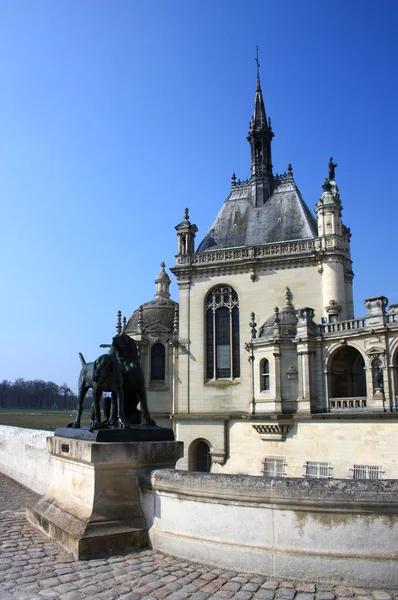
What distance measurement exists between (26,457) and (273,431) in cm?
1567

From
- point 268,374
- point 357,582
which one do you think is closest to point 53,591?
point 357,582

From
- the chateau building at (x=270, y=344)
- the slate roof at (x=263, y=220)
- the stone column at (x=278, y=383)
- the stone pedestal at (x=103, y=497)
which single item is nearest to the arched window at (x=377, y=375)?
the chateau building at (x=270, y=344)

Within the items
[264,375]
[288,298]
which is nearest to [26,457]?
[264,375]

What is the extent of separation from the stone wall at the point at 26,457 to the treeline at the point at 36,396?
433 ft

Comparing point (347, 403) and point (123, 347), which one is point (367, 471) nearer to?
point (347, 403)

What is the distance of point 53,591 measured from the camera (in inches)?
205

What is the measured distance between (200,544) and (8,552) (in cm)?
273

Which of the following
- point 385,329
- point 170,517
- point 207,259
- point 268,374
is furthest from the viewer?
point 207,259

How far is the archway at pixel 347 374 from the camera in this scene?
27516 mm

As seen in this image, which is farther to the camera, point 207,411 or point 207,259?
point 207,259

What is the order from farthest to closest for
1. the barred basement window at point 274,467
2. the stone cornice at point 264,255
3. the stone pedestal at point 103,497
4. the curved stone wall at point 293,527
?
1. the stone cornice at point 264,255
2. the barred basement window at point 274,467
3. the stone pedestal at point 103,497
4. the curved stone wall at point 293,527

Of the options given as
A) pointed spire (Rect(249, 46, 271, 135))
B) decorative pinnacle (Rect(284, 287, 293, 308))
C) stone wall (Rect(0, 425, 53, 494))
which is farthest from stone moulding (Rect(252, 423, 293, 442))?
pointed spire (Rect(249, 46, 271, 135))

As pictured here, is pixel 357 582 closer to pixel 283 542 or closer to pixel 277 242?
pixel 283 542

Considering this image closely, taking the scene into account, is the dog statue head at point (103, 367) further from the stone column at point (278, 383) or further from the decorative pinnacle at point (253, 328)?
the decorative pinnacle at point (253, 328)
